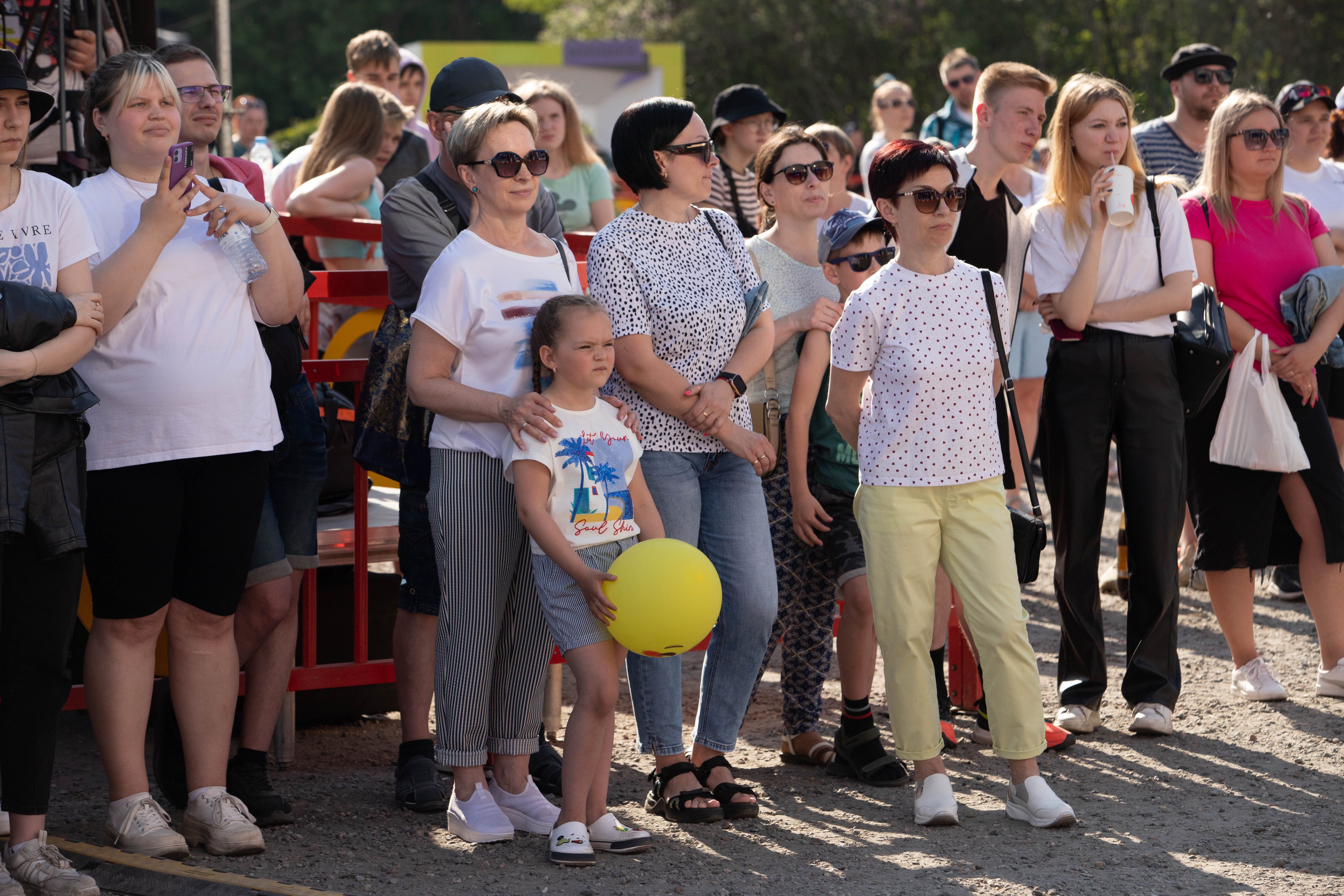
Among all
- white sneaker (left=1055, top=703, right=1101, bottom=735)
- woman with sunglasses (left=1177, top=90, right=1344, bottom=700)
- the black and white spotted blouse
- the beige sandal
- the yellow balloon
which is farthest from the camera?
woman with sunglasses (left=1177, top=90, right=1344, bottom=700)

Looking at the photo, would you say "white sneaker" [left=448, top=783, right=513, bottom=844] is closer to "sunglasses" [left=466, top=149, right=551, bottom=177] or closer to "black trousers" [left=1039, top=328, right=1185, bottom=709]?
"sunglasses" [left=466, top=149, right=551, bottom=177]

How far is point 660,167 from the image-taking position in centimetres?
421

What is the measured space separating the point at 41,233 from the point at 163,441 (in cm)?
59

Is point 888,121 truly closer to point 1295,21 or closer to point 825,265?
point 825,265

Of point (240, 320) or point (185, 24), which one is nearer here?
point (240, 320)

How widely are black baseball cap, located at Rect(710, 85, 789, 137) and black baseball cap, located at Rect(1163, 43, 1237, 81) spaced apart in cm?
188

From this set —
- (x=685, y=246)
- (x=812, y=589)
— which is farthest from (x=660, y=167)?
(x=812, y=589)

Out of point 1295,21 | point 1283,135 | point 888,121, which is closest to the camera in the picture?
point 1283,135

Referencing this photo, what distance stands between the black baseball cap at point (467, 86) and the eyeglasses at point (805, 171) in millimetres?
899

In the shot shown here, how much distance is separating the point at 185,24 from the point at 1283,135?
48904 millimetres

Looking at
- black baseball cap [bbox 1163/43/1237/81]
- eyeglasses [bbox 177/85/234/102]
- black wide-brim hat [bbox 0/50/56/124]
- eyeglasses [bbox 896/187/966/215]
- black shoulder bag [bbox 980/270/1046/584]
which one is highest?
black baseball cap [bbox 1163/43/1237/81]

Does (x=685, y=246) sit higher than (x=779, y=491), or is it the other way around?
(x=685, y=246)

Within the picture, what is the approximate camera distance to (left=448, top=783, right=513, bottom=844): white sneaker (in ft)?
13.4

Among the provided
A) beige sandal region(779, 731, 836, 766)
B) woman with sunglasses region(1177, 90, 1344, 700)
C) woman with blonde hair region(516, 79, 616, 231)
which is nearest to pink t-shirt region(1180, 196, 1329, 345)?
woman with sunglasses region(1177, 90, 1344, 700)
